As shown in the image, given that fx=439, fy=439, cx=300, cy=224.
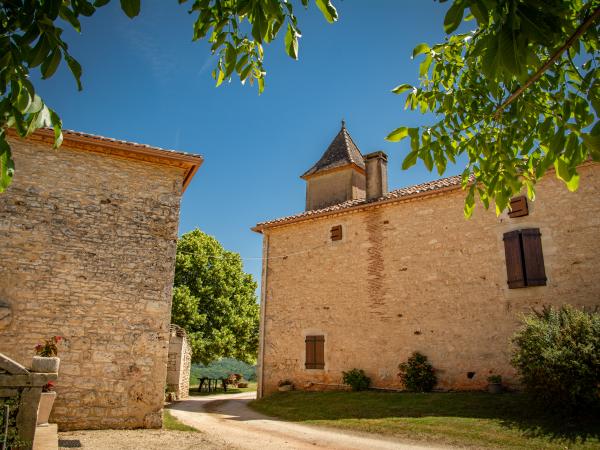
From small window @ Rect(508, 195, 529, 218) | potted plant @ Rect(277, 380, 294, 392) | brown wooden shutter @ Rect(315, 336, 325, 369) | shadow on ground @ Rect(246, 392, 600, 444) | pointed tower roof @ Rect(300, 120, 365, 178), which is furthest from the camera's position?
pointed tower roof @ Rect(300, 120, 365, 178)

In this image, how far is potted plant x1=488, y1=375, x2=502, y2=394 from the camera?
1149 centimetres

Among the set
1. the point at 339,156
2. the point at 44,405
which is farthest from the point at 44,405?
the point at 339,156

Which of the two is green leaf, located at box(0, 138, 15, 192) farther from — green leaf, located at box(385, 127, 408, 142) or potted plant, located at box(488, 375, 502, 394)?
potted plant, located at box(488, 375, 502, 394)

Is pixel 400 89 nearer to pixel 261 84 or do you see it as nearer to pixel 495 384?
pixel 261 84

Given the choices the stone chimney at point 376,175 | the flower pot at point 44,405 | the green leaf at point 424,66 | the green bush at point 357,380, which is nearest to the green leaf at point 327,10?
the green leaf at point 424,66

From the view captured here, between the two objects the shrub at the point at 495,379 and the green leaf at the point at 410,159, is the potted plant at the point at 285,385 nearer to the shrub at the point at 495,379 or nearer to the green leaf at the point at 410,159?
the shrub at the point at 495,379

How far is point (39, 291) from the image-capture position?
345 inches

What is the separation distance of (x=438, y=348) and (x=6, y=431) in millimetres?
11346

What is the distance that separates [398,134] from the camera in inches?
100.0

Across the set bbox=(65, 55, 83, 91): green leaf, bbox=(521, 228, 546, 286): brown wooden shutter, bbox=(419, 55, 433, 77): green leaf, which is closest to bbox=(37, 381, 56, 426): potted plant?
bbox=(65, 55, 83, 91): green leaf

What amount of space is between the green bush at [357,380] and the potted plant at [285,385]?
2.26 metres

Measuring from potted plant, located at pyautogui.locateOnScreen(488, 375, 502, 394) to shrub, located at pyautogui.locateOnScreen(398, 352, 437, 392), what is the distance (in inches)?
67.0

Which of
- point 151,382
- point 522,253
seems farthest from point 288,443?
point 522,253

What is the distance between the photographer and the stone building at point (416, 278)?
12000 millimetres
